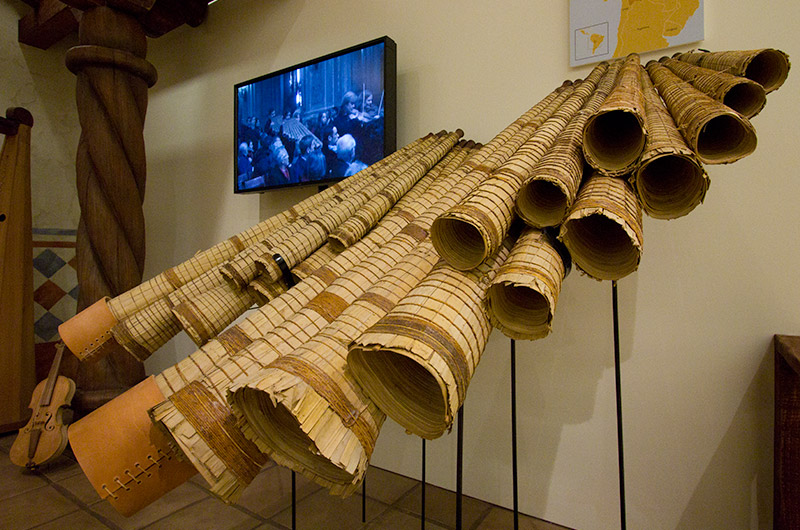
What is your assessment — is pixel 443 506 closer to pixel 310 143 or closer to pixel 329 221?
pixel 329 221

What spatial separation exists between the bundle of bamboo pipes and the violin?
3.86ft

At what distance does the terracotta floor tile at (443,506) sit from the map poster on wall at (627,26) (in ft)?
4.35

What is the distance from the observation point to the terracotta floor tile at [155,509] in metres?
1.24

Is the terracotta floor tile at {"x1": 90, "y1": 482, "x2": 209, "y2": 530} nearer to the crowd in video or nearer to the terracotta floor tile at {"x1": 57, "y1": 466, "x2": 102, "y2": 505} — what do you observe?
the terracotta floor tile at {"x1": 57, "y1": 466, "x2": 102, "y2": 505}

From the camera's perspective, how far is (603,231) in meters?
0.55

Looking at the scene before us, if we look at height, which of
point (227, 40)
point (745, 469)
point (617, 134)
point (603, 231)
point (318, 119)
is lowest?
point (745, 469)

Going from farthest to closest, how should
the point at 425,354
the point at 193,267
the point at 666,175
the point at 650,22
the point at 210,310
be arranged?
1. the point at 650,22
2. the point at 193,267
3. the point at 210,310
4. the point at 666,175
5. the point at 425,354

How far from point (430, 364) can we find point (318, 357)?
12 cm

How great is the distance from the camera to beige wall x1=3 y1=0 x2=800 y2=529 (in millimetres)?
1025

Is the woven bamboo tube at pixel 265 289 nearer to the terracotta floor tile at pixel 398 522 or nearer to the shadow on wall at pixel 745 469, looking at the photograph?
the terracotta floor tile at pixel 398 522

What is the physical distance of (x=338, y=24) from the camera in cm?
175

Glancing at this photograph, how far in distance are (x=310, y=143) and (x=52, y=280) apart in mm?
1889

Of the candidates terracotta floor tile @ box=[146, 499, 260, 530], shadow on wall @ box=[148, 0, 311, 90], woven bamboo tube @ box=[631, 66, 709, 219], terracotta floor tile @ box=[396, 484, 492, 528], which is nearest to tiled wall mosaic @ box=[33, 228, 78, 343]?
shadow on wall @ box=[148, 0, 311, 90]

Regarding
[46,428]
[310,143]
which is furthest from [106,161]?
[46,428]
